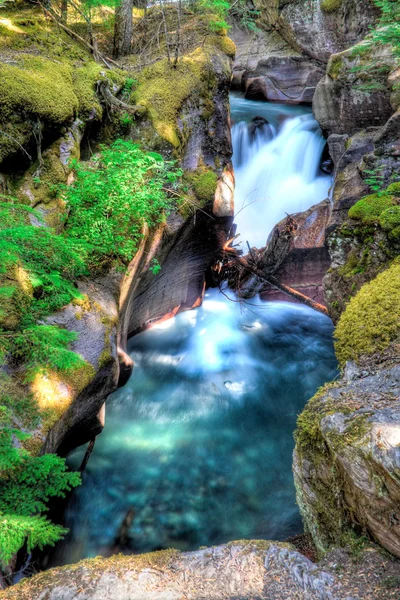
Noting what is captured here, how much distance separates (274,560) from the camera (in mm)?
2266

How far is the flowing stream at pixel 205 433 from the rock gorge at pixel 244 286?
612mm

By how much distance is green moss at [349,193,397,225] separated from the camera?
4.40 meters

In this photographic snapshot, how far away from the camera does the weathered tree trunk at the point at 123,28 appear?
7700 mm

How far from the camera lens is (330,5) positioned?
1414 centimetres

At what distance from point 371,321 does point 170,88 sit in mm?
5897

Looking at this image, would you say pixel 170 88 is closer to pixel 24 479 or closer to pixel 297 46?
pixel 24 479

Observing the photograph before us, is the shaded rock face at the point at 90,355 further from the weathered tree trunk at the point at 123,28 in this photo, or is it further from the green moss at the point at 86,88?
the weathered tree trunk at the point at 123,28

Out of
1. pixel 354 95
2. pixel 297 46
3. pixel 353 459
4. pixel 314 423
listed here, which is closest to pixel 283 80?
pixel 297 46

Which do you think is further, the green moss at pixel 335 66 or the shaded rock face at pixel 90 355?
the green moss at pixel 335 66

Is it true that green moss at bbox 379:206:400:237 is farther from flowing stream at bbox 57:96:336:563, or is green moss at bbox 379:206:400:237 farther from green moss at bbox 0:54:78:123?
green moss at bbox 0:54:78:123

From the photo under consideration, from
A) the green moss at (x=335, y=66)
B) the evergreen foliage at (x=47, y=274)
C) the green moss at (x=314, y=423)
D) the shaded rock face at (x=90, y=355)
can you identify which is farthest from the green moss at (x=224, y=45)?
the green moss at (x=314, y=423)

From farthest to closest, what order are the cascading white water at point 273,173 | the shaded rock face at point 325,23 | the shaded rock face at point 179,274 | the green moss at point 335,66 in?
the shaded rock face at point 325,23 → the cascading white water at point 273,173 → the green moss at point 335,66 → the shaded rock face at point 179,274

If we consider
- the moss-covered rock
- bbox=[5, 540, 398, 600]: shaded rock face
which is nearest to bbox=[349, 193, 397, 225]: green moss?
the moss-covered rock

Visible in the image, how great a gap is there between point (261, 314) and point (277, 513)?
4654 millimetres
